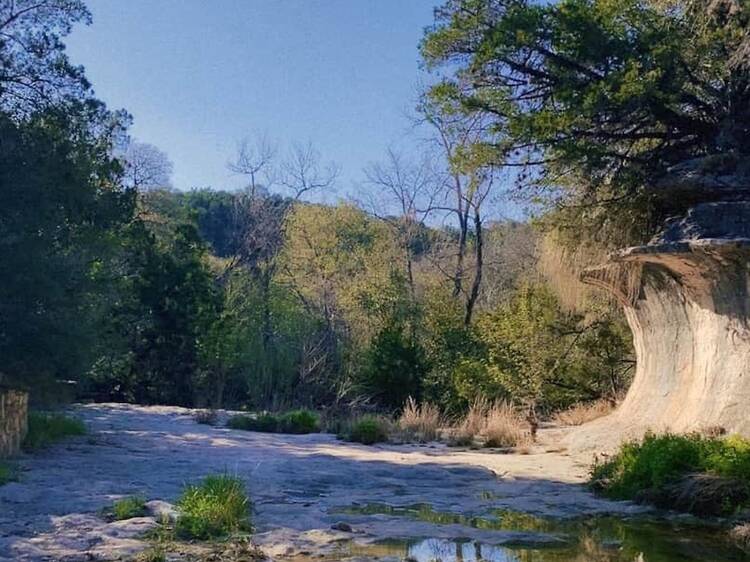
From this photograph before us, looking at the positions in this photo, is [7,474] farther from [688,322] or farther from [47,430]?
[688,322]

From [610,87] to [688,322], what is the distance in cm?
475

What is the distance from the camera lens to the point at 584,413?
23.0m

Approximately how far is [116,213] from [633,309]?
11.5m

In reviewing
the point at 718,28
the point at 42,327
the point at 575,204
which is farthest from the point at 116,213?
the point at 718,28

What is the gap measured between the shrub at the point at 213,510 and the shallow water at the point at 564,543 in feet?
4.24

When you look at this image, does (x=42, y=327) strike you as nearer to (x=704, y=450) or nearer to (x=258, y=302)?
(x=704, y=450)

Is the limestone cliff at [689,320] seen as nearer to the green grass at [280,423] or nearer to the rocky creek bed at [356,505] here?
the rocky creek bed at [356,505]

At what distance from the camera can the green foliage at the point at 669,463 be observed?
38.5 ft

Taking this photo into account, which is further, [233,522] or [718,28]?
[718,28]

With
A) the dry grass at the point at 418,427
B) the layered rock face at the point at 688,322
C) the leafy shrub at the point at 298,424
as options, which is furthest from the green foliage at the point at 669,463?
the leafy shrub at the point at 298,424

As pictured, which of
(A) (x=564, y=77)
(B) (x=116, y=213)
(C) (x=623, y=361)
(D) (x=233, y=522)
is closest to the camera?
(D) (x=233, y=522)

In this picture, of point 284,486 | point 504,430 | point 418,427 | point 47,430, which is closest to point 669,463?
point 284,486

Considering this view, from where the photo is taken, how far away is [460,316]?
3039 cm

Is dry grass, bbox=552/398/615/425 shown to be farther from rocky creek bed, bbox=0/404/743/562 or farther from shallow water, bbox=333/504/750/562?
shallow water, bbox=333/504/750/562
